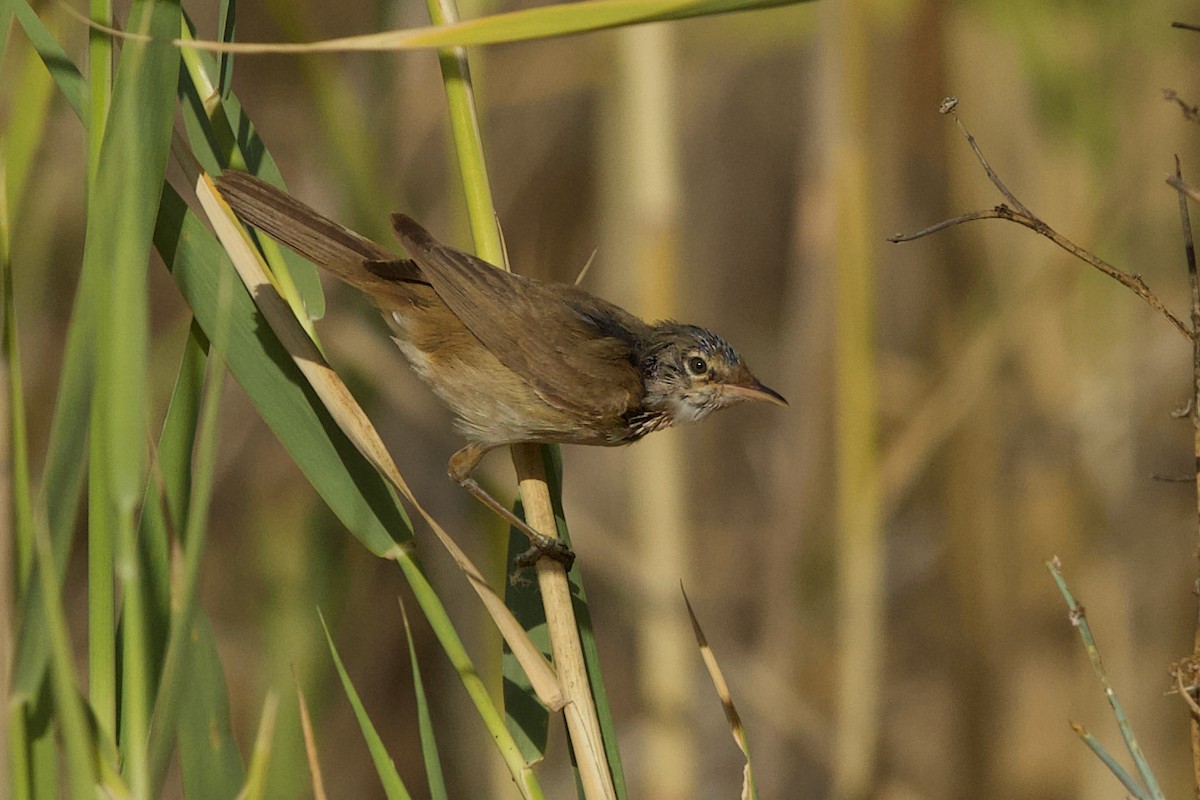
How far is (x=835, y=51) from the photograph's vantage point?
307 cm

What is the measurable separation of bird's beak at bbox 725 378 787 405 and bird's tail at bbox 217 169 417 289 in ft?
2.87

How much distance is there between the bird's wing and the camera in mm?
2344

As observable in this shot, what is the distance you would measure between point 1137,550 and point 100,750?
3407 millimetres

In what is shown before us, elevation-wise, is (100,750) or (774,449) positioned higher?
(100,750)

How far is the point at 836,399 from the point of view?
11.4 ft

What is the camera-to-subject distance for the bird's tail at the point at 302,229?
194 cm

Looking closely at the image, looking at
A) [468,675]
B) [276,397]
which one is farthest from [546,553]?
[276,397]

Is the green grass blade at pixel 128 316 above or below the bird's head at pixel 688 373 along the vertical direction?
above

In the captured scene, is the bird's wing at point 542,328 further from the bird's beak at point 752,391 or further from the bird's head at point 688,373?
the bird's beak at point 752,391

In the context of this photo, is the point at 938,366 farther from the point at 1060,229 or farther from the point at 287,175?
the point at 287,175

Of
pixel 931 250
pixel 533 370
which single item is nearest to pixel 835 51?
pixel 931 250

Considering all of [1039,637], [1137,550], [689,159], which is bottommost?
[1039,637]

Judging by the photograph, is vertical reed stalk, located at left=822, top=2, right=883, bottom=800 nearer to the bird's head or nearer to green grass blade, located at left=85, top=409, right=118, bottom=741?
the bird's head

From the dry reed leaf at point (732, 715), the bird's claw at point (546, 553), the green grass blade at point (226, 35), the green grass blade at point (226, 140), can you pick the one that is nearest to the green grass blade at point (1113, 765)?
the dry reed leaf at point (732, 715)
